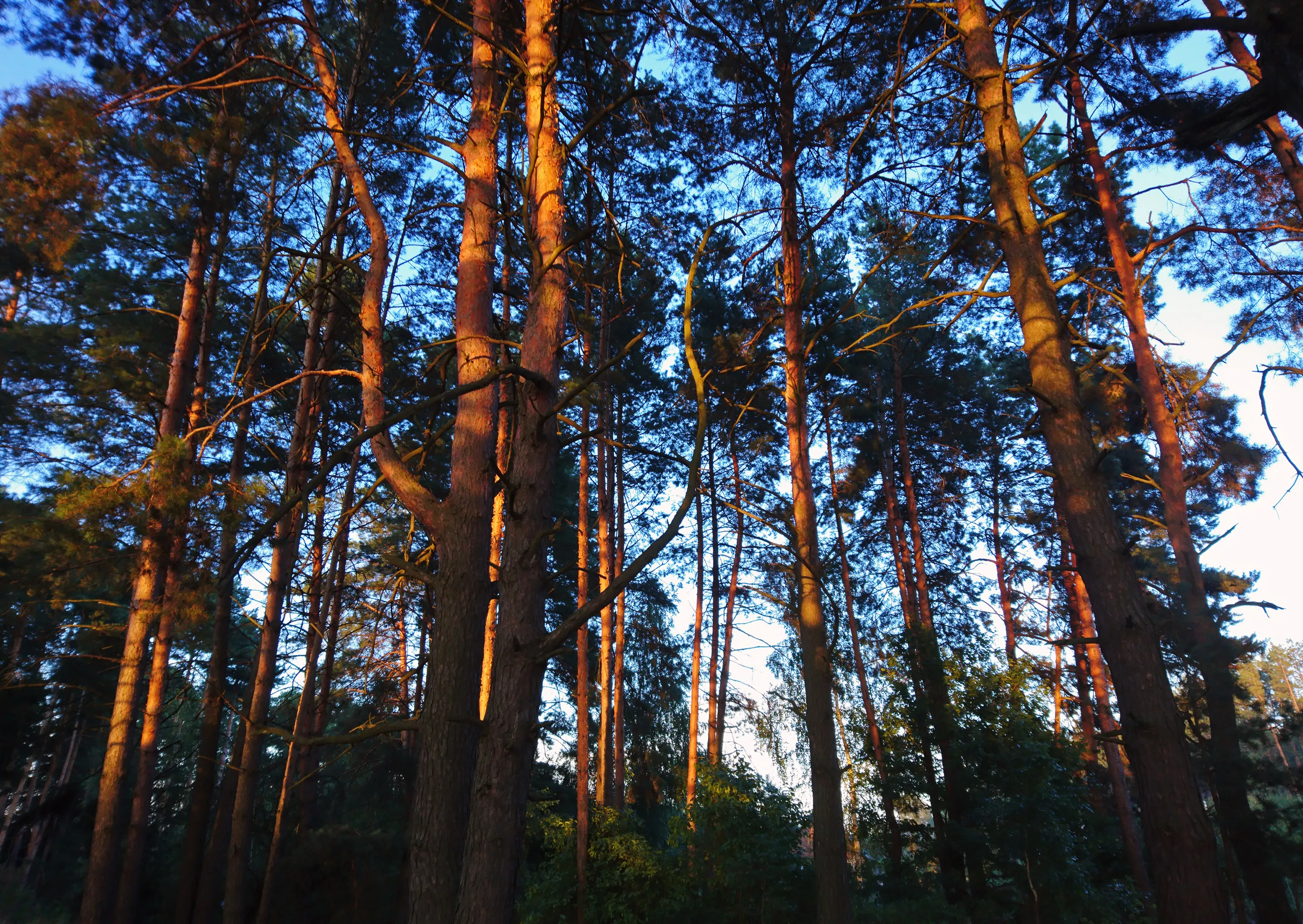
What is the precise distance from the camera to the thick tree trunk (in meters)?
5.84

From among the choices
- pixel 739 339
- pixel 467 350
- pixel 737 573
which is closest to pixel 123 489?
pixel 467 350

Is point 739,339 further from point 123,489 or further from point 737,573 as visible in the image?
point 123,489

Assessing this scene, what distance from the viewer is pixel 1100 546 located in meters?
3.81

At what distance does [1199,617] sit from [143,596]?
13.1 meters

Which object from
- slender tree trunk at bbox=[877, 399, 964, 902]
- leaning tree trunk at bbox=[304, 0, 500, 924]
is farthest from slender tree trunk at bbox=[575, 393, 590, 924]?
slender tree trunk at bbox=[877, 399, 964, 902]

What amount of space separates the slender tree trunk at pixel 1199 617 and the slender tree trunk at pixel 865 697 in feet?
14.3

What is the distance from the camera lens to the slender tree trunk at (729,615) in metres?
14.4

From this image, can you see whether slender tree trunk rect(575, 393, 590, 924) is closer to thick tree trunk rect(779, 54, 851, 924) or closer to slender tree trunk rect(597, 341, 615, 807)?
slender tree trunk rect(597, 341, 615, 807)

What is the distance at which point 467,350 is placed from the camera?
3844 mm

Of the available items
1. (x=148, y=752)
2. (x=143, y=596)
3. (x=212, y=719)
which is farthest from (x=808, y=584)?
(x=212, y=719)

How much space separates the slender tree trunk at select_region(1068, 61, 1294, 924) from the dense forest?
63mm

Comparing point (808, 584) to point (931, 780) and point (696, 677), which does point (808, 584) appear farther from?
point (696, 677)

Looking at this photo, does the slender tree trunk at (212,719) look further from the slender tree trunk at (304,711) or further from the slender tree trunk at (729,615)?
the slender tree trunk at (729,615)

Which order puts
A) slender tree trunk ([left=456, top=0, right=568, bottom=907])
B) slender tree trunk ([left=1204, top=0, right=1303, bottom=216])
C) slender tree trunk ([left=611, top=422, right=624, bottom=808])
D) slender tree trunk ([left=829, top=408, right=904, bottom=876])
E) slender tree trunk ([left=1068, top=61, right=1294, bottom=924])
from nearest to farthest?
slender tree trunk ([left=456, top=0, right=568, bottom=907]), slender tree trunk ([left=1204, top=0, right=1303, bottom=216]), slender tree trunk ([left=1068, top=61, right=1294, bottom=924]), slender tree trunk ([left=829, top=408, right=904, bottom=876]), slender tree trunk ([left=611, top=422, right=624, bottom=808])
